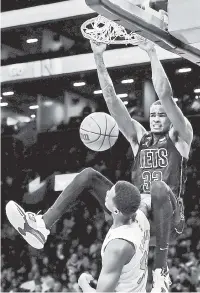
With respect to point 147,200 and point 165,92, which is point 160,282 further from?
point 165,92

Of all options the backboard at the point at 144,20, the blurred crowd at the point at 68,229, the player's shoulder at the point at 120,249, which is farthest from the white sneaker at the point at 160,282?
the blurred crowd at the point at 68,229

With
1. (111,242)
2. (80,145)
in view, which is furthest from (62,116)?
(111,242)

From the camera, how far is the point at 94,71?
13047 mm

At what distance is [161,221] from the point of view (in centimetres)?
657

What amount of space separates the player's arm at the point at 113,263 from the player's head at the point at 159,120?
254 centimetres

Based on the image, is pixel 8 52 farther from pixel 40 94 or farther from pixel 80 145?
pixel 80 145

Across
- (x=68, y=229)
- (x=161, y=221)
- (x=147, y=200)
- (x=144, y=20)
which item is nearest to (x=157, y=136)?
(x=147, y=200)

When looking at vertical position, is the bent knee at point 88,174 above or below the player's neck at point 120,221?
above

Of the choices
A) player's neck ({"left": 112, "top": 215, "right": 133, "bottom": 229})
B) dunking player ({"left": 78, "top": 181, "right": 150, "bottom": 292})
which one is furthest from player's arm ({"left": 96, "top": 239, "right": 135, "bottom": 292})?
player's neck ({"left": 112, "top": 215, "right": 133, "bottom": 229})

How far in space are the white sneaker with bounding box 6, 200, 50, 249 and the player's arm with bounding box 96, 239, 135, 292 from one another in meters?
1.65

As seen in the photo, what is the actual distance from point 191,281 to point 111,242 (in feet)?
23.5

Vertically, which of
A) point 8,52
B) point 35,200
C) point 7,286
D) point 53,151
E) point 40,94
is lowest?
point 7,286

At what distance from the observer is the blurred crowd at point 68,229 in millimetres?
11969

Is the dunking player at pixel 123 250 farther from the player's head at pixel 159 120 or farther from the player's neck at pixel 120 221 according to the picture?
the player's head at pixel 159 120
